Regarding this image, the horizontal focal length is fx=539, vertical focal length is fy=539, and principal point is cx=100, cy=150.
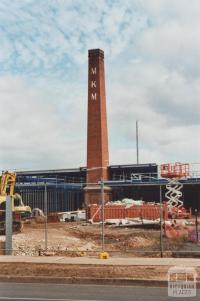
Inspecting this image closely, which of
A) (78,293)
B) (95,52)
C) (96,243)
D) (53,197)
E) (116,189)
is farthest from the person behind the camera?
(116,189)

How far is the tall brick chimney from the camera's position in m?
56.2

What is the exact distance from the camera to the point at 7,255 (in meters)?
18.0

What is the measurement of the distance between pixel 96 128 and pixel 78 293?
45.0 meters

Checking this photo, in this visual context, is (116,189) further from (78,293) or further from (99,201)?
(78,293)

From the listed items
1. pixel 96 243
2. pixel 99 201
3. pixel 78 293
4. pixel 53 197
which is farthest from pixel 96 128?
pixel 78 293

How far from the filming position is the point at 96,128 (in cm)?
5619

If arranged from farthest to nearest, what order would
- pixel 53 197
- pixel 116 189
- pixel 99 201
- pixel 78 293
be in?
pixel 116 189 → pixel 53 197 → pixel 99 201 → pixel 78 293

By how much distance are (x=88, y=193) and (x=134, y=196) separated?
8.31m

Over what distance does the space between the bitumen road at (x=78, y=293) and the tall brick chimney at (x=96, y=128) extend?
43.2 meters

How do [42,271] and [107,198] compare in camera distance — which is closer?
[42,271]

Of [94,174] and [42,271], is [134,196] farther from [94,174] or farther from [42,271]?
[42,271]

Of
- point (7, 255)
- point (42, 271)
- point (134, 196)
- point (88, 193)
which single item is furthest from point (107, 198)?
point (42, 271)

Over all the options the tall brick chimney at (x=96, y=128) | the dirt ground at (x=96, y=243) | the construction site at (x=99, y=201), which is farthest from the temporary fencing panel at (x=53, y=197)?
the dirt ground at (x=96, y=243)

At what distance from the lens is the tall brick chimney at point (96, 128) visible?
184 ft
